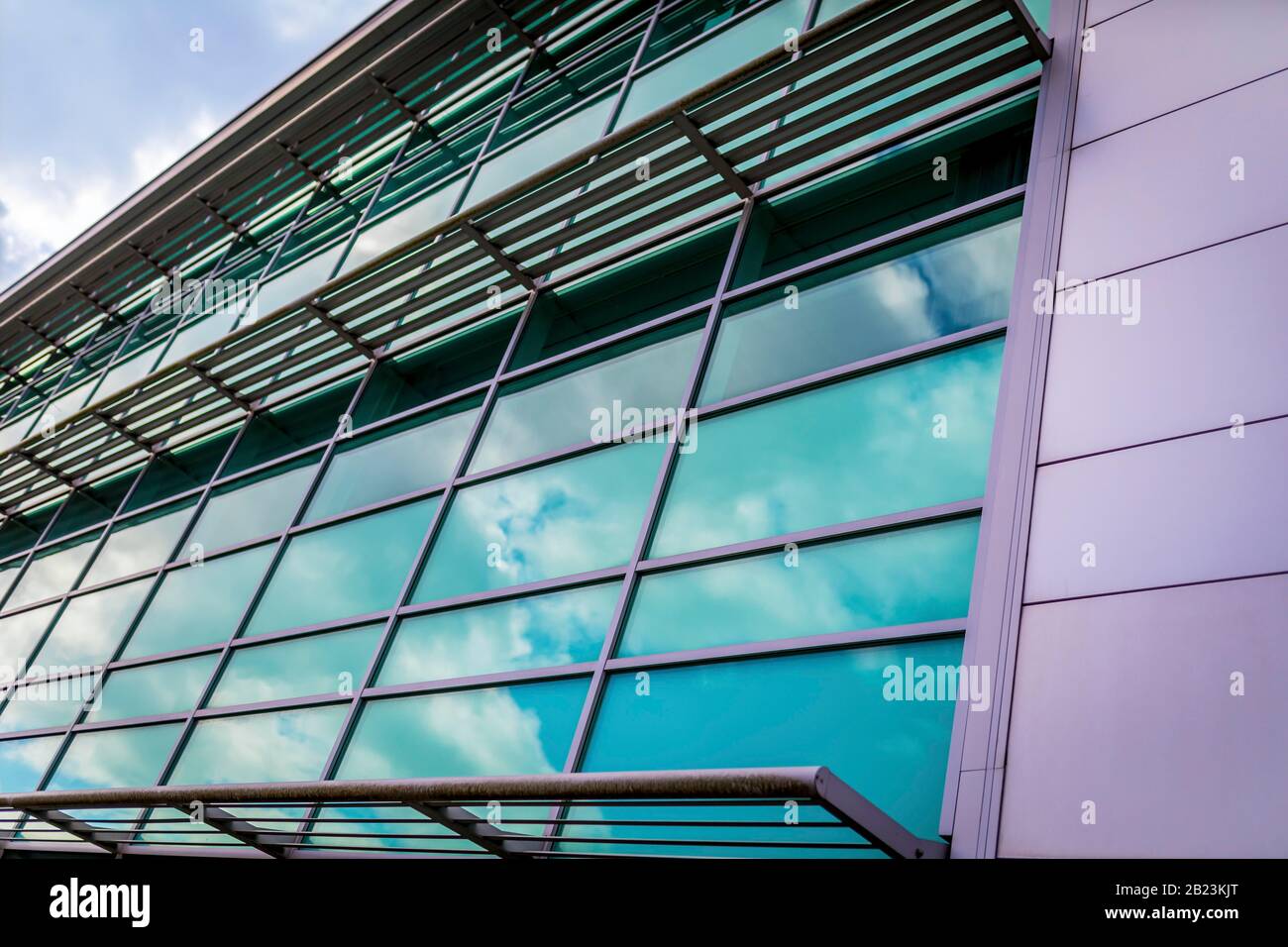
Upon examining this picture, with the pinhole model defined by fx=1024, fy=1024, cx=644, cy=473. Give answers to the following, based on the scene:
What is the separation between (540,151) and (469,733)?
7.72 m

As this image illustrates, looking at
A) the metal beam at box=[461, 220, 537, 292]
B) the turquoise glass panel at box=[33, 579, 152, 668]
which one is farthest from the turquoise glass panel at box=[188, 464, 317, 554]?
the metal beam at box=[461, 220, 537, 292]

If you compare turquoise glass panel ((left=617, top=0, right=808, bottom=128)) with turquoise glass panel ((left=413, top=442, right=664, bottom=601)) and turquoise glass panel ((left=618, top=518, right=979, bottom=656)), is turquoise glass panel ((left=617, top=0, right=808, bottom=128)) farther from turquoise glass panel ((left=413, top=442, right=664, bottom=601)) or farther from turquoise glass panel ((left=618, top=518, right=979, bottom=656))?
turquoise glass panel ((left=618, top=518, right=979, bottom=656))

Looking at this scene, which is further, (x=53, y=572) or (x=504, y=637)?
(x=53, y=572)

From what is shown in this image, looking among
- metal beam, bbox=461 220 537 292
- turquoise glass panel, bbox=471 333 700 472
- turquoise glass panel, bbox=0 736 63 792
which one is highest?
metal beam, bbox=461 220 537 292

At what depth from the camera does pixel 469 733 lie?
24.1 feet

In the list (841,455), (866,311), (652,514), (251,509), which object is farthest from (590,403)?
(251,509)

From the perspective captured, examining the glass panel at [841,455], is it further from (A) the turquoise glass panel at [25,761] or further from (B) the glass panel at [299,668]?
(A) the turquoise glass panel at [25,761]

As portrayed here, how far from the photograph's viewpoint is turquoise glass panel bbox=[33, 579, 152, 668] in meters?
12.0

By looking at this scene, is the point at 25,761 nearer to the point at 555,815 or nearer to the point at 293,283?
the point at 293,283

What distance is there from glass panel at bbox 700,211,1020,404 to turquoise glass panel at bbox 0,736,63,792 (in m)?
8.63

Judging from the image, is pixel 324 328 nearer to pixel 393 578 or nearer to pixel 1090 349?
pixel 393 578

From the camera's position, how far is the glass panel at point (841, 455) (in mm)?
6211

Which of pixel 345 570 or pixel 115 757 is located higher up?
pixel 345 570
